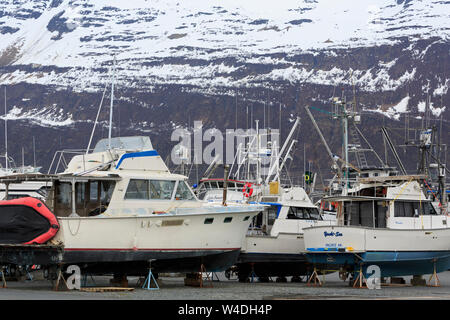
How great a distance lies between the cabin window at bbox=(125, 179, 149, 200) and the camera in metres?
28.5

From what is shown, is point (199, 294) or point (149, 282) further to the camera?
point (149, 282)

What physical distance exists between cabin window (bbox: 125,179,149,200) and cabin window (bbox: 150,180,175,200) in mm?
229

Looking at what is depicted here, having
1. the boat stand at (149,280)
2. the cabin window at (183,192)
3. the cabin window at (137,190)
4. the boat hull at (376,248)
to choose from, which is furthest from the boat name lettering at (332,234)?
the cabin window at (137,190)

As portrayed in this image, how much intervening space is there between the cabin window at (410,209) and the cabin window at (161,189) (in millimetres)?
9448

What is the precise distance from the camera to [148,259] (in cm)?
2830

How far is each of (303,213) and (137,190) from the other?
33.6 feet

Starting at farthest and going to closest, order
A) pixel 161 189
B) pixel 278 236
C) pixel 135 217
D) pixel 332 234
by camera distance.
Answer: pixel 278 236, pixel 332 234, pixel 161 189, pixel 135 217

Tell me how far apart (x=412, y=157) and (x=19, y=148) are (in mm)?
83406

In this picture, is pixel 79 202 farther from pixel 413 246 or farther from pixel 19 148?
pixel 19 148

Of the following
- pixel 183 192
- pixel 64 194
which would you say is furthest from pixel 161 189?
pixel 64 194

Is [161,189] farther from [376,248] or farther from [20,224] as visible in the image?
[376,248]

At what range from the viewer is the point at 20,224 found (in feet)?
88.5

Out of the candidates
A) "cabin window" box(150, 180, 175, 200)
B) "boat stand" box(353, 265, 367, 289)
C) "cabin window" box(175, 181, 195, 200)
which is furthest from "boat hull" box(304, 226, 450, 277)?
"cabin window" box(150, 180, 175, 200)

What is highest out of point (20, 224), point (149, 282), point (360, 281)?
point (20, 224)
